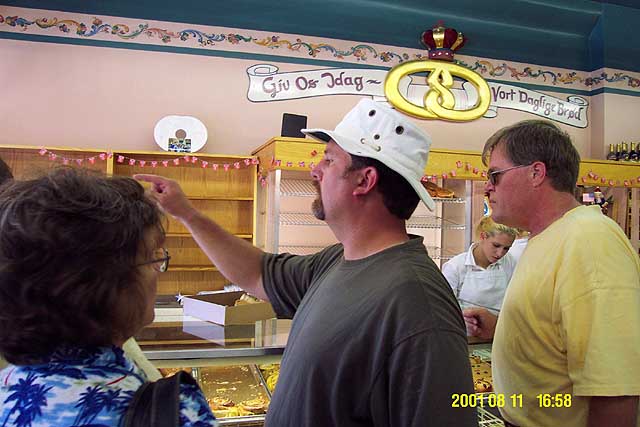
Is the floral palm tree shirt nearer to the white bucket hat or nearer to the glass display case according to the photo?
the white bucket hat

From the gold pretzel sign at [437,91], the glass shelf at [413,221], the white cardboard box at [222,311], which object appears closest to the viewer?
the white cardboard box at [222,311]

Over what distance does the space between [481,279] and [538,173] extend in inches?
70.9

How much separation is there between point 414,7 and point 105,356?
5.90 meters

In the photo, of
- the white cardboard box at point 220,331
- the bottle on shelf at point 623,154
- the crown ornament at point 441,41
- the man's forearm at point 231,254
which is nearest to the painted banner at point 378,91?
the crown ornament at point 441,41

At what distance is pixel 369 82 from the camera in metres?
6.20

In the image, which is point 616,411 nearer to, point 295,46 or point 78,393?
point 78,393

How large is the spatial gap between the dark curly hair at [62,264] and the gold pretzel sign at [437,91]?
5.66 meters

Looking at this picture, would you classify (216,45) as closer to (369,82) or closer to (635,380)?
(369,82)

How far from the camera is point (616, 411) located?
1384mm

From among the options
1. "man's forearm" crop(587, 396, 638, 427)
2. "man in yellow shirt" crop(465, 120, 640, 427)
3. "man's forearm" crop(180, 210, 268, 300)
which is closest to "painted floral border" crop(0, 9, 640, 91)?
"man's forearm" crop(180, 210, 268, 300)

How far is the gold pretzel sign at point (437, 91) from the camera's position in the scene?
618 cm

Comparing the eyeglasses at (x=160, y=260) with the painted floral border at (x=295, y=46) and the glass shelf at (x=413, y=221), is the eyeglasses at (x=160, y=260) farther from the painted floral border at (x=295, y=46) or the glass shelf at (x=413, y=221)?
the painted floral border at (x=295, y=46)

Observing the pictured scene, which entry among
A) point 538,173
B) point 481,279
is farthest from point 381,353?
point 481,279

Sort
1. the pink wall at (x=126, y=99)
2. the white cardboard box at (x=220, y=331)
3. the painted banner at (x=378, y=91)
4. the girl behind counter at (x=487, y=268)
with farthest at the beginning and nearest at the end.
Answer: the painted banner at (x=378, y=91), the pink wall at (x=126, y=99), the girl behind counter at (x=487, y=268), the white cardboard box at (x=220, y=331)
